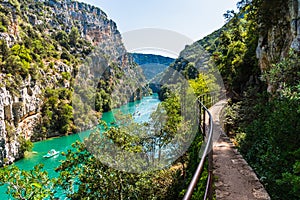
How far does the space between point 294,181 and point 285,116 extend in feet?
4.78

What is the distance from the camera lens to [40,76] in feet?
Answer: 145

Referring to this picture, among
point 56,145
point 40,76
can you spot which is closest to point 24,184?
point 56,145

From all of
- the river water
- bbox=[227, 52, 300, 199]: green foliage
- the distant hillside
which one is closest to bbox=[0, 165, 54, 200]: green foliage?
bbox=[227, 52, 300, 199]: green foliage

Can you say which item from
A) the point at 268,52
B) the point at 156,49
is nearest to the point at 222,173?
the point at 268,52

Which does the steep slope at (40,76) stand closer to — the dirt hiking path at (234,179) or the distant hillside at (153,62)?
the distant hillside at (153,62)

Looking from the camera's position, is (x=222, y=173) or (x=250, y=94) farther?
(x=250, y=94)

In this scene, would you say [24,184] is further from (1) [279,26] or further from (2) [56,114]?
(2) [56,114]

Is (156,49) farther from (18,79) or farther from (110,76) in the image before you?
(110,76)

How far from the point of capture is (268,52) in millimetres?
8570

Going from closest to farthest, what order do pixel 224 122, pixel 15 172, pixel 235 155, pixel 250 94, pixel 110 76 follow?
pixel 235 155 → pixel 250 94 → pixel 224 122 → pixel 15 172 → pixel 110 76

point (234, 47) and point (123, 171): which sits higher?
point (234, 47)

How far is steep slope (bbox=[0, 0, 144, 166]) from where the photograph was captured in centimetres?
3106

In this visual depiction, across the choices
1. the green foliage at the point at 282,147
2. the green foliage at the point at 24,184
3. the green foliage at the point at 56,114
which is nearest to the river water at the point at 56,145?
the green foliage at the point at 56,114

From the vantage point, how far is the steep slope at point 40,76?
31062 millimetres
